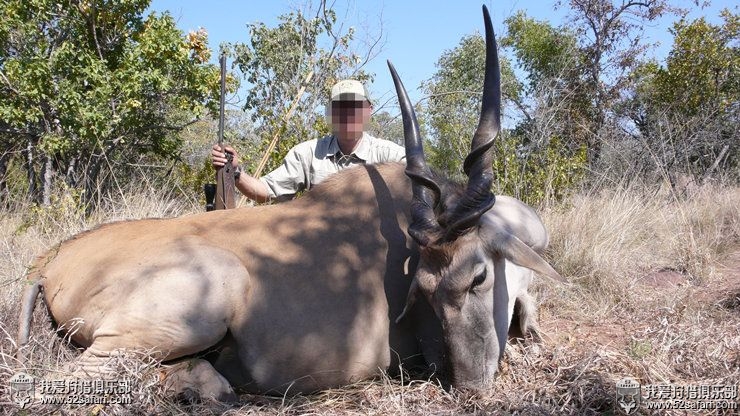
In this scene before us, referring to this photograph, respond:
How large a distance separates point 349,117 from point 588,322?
2573 mm

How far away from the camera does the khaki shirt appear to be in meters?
5.47

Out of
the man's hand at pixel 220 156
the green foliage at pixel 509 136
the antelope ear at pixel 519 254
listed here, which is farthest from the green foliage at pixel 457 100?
the antelope ear at pixel 519 254

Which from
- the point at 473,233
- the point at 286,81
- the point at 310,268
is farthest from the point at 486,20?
the point at 286,81

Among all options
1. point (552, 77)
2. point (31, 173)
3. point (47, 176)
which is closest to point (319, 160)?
point (47, 176)

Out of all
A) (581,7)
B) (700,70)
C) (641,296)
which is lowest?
(641,296)

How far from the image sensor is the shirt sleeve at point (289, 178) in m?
5.67

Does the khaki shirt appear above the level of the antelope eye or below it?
above

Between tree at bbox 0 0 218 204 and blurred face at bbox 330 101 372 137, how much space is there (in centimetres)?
416

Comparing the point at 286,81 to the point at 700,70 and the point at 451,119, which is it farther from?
the point at 700,70

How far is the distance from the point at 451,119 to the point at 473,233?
9.30m

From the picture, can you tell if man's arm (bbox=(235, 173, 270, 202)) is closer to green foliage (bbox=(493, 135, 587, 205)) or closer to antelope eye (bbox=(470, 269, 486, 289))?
antelope eye (bbox=(470, 269, 486, 289))

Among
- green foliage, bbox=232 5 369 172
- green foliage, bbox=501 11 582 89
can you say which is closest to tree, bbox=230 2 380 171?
green foliage, bbox=232 5 369 172

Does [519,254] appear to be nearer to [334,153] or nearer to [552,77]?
[334,153]

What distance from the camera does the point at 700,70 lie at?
12219 mm
